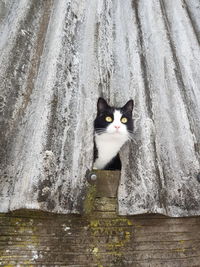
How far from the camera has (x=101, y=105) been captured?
171cm

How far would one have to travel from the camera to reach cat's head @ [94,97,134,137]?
5.62ft

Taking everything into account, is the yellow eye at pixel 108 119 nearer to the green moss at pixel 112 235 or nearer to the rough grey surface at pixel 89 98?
the rough grey surface at pixel 89 98

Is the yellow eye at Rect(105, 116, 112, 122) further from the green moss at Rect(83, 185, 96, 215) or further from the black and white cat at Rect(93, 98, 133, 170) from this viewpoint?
the green moss at Rect(83, 185, 96, 215)

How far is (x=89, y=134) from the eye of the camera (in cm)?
148

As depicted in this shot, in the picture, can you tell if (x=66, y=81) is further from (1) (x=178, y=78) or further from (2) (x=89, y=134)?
(1) (x=178, y=78)

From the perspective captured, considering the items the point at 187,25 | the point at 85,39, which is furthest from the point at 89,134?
the point at 187,25

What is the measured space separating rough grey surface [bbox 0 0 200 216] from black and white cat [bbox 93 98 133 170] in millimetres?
103

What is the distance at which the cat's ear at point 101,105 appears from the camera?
65.6 inches

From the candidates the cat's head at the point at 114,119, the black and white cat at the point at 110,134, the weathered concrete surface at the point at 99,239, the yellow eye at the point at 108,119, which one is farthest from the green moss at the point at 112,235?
the yellow eye at the point at 108,119

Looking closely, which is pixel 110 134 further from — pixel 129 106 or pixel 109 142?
pixel 129 106

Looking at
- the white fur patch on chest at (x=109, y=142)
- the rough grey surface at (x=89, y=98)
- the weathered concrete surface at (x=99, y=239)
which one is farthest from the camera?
the white fur patch on chest at (x=109, y=142)

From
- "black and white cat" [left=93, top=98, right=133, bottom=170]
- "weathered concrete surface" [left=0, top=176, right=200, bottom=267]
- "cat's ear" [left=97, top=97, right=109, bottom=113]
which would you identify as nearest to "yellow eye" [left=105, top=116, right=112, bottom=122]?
A: "black and white cat" [left=93, top=98, right=133, bottom=170]

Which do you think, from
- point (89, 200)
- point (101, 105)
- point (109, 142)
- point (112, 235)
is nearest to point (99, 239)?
point (112, 235)

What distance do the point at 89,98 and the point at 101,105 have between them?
0.43ft
